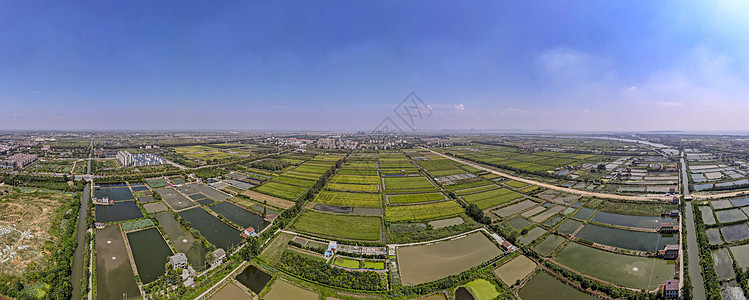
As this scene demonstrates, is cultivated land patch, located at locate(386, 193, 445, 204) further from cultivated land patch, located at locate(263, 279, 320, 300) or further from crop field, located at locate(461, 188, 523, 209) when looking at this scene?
cultivated land patch, located at locate(263, 279, 320, 300)

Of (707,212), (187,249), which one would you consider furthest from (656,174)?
(187,249)

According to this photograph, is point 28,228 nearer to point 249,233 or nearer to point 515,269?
point 249,233

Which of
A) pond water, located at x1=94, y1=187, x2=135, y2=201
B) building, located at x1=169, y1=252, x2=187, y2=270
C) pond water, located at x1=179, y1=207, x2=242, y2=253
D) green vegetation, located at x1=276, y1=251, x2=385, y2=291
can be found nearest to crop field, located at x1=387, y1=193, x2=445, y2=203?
green vegetation, located at x1=276, y1=251, x2=385, y2=291

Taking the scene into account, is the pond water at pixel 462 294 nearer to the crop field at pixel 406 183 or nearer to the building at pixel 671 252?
the building at pixel 671 252

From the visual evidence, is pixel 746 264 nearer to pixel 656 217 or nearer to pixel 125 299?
pixel 656 217

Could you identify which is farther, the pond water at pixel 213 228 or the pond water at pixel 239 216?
the pond water at pixel 239 216

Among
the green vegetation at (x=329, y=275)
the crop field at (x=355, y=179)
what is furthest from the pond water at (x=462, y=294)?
the crop field at (x=355, y=179)

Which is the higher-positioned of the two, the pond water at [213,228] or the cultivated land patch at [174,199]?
the cultivated land patch at [174,199]
